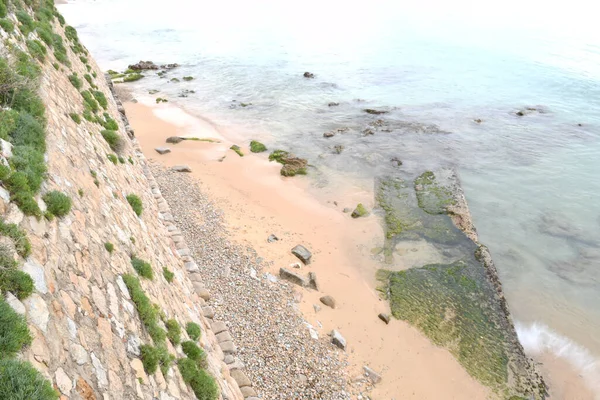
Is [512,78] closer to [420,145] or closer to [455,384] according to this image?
[420,145]

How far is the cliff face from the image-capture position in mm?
5633

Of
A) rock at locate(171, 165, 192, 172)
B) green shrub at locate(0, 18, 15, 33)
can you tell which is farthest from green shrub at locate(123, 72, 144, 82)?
green shrub at locate(0, 18, 15, 33)

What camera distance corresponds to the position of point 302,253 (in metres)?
18.9

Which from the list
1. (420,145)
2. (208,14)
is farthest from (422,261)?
(208,14)

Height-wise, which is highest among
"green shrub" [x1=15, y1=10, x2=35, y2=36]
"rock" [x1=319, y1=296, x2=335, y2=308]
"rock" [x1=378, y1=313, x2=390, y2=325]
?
"green shrub" [x1=15, y1=10, x2=35, y2=36]

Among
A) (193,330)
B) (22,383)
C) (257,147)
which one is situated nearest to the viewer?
(22,383)

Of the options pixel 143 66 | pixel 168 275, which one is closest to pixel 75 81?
pixel 168 275

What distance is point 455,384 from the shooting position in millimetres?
14070

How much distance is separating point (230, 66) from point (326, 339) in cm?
4942

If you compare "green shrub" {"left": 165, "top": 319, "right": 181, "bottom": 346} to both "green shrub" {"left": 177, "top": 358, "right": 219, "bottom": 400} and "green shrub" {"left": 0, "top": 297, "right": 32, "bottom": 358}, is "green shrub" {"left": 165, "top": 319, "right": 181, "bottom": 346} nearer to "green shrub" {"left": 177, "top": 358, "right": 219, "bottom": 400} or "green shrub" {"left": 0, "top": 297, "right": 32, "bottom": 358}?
"green shrub" {"left": 177, "top": 358, "right": 219, "bottom": 400}

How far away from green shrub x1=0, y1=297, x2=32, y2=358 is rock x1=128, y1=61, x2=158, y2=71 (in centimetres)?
5394

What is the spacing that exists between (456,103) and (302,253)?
34.0 metres

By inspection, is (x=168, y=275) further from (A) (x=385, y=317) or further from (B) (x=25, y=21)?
(B) (x=25, y=21)

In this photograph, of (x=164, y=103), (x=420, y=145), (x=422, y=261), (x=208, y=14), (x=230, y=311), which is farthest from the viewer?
(x=208, y=14)
